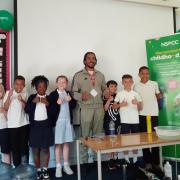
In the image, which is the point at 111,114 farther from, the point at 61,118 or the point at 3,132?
the point at 3,132

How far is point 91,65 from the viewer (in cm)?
402

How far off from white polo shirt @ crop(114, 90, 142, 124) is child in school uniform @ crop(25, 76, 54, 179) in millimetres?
1031

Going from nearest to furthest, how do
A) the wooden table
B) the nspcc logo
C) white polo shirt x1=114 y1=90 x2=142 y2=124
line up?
1. the wooden table
2. white polo shirt x1=114 y1=90 x2=142 y2=124
3. the nspcc logo

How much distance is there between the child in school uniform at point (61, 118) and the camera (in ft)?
12.4

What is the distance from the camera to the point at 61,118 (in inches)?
150

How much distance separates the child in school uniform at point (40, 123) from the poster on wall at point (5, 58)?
516mm

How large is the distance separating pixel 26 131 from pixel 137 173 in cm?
155

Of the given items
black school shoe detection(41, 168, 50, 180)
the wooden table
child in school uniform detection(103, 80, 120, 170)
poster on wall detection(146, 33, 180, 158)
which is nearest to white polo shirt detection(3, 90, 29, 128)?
black school shoe detection(41, 168, 50, 180)

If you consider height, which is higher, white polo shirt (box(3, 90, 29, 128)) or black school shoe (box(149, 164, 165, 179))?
white polo shirt (box(3, 90, 29, 128))

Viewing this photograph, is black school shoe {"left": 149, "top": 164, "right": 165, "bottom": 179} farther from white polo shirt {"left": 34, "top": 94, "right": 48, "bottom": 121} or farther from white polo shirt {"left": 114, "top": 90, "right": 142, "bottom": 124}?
white polo shirt {"left": 34, "top": 94, "right": 48, "bottom": 121}

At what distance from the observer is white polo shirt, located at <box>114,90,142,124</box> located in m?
3.93

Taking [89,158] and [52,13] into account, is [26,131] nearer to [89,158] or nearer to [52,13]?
[89,158]

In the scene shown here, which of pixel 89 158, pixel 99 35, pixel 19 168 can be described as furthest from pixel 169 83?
pixel 19 168

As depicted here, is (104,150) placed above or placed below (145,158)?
above
